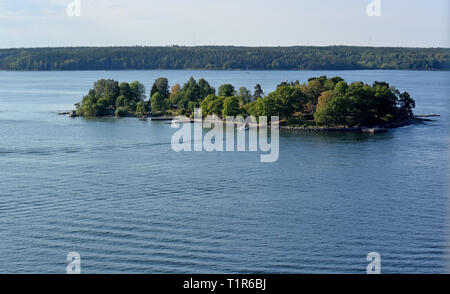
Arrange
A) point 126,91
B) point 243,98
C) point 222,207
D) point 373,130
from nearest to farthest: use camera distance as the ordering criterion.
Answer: point 222,207
point 373,130
point 243,98
point 126,91

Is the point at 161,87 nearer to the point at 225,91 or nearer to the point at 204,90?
the point at 204,90

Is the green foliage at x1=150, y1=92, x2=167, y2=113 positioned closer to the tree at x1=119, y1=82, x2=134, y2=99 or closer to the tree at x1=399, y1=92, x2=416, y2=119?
the tree at x1=119, y1=82, x2=134, y2=99

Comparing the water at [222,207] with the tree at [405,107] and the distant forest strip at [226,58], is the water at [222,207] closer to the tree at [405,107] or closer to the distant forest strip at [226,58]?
the tree at [405,107]

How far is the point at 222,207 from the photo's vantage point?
44.9 ft

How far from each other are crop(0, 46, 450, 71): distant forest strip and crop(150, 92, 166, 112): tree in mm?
56633

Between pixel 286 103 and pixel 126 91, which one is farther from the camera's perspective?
pixel 126 91

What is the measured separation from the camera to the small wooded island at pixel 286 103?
2897 centimetres

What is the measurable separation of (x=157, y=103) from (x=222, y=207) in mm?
22424

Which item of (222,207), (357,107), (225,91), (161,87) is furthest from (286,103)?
(222,207)

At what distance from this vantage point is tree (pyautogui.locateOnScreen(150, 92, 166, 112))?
116 ft

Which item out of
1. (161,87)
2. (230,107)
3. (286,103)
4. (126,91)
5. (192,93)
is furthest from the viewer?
(161,87)

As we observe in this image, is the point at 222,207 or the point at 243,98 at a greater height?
the point at 243,98

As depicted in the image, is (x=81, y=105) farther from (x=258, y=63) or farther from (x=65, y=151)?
(x=258, y=63)

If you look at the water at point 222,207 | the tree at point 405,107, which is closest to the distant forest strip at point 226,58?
the tree at point 405,107
